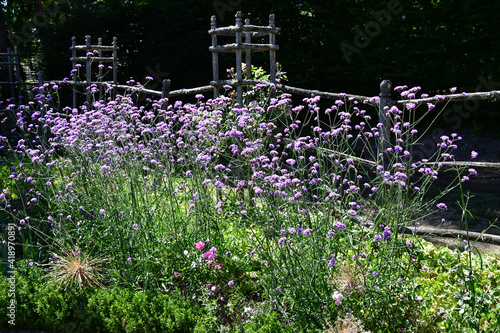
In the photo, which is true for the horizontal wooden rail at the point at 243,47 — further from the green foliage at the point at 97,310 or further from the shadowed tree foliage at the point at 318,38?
the shadowed tree foliage at the point at 318,38

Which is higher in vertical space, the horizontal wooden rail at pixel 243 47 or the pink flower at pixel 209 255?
the horizontal wooden rail at pixel 243 47

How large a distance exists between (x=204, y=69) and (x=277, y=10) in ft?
7.96

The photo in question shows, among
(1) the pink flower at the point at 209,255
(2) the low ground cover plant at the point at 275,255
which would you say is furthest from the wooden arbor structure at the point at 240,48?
(1) the pink flower at the point at 209,255

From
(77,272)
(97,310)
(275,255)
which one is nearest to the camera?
(275,255)

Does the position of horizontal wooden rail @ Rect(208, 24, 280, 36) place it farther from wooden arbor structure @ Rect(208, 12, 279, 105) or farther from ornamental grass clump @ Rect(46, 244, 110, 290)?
ornamental grass clump @ Rect(46, 244, 110, 290)

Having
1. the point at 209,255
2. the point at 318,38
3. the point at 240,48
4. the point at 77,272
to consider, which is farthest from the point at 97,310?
the point at 318,38

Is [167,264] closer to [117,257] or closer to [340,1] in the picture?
[117,257]

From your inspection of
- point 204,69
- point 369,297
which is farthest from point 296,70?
point 369,297

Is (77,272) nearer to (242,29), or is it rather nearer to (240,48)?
(240,48)

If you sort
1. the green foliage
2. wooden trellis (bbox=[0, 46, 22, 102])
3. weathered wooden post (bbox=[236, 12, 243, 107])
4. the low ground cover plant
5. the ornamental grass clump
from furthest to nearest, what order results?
1. wooden trellis (bbox=[0, 46, 22, 102])
2. weathered wooden post (bbox=[236, 12, 243, 107])
3. the ornamental grass clump
4. the green foliage
5. the low ground cover plant

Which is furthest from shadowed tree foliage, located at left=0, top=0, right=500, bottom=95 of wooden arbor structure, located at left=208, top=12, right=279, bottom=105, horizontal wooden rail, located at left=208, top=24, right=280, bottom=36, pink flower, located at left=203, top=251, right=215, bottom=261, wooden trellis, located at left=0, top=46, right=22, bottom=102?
pink flower, located at left=203, top=251, right=215, bottom=261

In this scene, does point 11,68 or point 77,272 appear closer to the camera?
point 77,272

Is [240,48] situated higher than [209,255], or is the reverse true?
[240,48]

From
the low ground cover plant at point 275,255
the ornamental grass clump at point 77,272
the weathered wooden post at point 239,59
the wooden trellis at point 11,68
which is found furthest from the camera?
the wooden trellis at point 11,68
